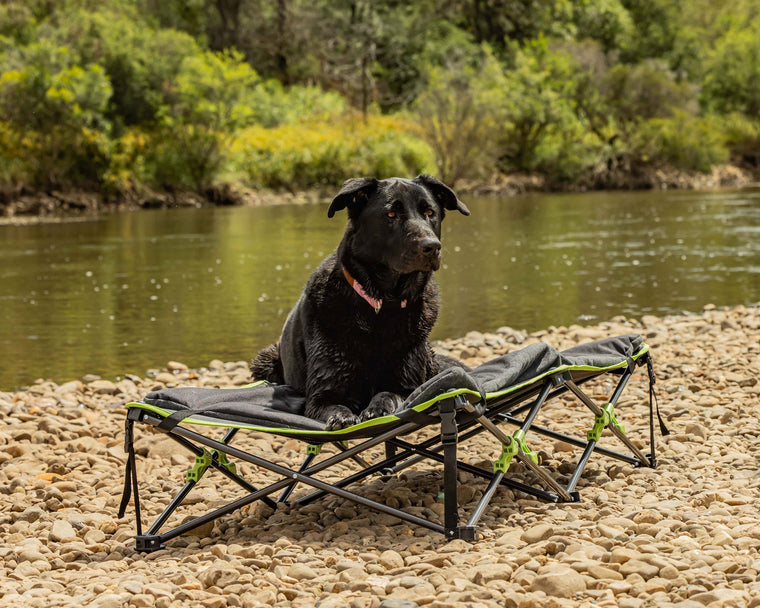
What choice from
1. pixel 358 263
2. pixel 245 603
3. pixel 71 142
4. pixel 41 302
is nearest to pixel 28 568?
pixel 245 603

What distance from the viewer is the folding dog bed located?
3514 millimetres

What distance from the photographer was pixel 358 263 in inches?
163

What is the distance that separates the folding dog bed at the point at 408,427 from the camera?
351 centimetres

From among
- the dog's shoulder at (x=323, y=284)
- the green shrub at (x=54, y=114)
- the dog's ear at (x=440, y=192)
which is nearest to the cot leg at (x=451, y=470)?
the dog's shoulder at (x=323, y=284)

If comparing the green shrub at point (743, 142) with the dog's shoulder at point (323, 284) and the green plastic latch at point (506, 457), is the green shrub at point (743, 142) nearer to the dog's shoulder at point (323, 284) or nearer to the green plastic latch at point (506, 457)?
the dog's shoulder at point (323, 284)

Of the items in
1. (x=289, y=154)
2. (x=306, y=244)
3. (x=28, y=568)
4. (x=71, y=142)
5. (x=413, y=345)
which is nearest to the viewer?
(x=28, y=568)

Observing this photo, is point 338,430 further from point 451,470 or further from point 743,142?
point 743,142

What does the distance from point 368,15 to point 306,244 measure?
1598 inches

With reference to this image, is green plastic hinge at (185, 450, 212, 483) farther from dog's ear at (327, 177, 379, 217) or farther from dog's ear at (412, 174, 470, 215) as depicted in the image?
dog's ear at (412, 174, 470, 215)

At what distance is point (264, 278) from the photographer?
15148 millimetres

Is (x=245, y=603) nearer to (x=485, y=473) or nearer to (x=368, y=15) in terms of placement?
(x=485, y=473)

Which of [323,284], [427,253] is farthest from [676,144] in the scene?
[427,253]

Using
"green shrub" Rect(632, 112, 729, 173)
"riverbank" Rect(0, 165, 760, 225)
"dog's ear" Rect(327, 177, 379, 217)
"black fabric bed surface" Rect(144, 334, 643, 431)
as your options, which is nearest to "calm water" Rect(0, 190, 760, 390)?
"black fabric bed surface" Rect(144, 334, 643, 431)

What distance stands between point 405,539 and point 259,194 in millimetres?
36850
